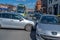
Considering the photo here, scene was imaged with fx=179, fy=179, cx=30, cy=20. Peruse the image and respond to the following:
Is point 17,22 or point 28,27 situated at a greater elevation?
point 17,22

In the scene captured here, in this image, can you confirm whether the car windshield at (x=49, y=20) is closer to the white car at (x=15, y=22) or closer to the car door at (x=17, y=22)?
the white car at (x=15, y=22)

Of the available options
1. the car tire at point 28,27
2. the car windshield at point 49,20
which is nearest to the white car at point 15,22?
the car tire at point 28,27

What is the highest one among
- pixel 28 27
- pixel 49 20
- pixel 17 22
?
pixel 49 20

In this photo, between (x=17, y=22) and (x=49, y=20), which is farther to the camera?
(x=17, y=22)

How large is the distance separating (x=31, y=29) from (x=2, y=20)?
2.68 metres

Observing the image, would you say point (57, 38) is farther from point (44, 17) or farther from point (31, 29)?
point (31, 29)

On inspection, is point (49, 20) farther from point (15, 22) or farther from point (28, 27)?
point (15, 22)

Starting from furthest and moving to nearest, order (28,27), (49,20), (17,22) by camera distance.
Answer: (17,22), (28,27), (49,20)

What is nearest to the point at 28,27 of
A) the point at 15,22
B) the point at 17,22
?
the point at 17,22

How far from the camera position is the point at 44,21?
10.3 metres

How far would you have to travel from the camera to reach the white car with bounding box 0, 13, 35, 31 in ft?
50.1

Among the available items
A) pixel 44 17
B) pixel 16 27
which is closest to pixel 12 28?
pixel 16 27

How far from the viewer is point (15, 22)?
15.3 metres

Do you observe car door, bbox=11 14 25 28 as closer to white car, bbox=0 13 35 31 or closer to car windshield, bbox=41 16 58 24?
white car, bbox=0 13 35 31
